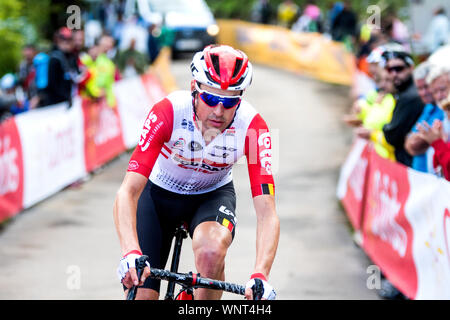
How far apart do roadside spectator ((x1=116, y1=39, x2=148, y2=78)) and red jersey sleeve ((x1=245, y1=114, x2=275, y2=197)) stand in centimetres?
1254

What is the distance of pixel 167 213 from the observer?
14.4 feet

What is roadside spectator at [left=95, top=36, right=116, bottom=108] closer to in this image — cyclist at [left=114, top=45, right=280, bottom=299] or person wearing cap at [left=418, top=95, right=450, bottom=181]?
person wearing cap at [left=418, top=95, right=450, bottom=181]

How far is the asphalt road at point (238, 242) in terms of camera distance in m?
7.08

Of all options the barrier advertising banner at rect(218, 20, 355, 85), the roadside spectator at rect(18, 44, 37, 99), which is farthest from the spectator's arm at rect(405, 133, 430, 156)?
the barrier advertising banner at rect(218, 20, 355, 85)

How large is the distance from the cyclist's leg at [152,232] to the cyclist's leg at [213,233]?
21 cm

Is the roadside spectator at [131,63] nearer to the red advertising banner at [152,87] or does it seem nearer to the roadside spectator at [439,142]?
the red advertising banner at [152,87]

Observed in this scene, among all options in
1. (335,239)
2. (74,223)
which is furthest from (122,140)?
(335,239)

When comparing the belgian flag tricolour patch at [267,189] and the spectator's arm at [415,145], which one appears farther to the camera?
the spectator's arm at [415,145]

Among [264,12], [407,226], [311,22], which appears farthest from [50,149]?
[264,12]

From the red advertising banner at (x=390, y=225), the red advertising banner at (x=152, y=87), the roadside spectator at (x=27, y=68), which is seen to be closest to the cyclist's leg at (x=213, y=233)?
the red advertising banner at (x=390, y=225)

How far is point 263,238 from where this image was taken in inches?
148

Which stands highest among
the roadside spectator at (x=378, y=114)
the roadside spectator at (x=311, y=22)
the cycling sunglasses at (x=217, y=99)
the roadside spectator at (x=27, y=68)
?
the cycling sunglasses at (x=217, y=99)

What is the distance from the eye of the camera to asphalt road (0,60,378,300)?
7078mm
